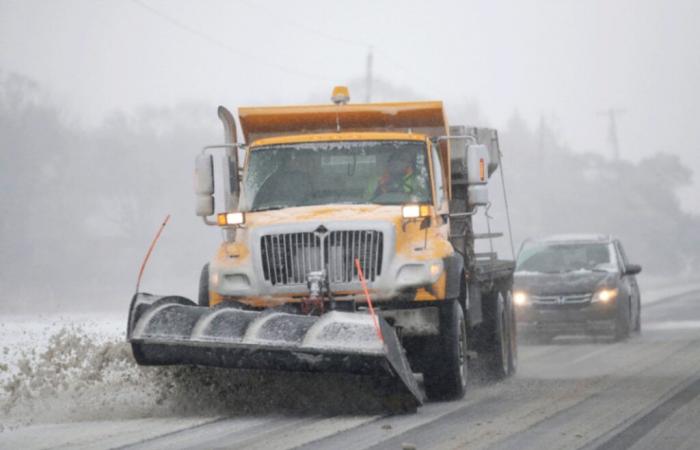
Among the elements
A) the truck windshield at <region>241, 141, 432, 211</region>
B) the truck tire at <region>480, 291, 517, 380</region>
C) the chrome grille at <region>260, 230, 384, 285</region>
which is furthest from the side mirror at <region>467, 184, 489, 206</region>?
the truck tire at <region>480, 291, 517, 380</region>

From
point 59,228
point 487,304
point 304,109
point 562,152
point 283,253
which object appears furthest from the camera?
point 562,152

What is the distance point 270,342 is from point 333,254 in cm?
136

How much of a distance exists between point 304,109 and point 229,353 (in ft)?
11.9

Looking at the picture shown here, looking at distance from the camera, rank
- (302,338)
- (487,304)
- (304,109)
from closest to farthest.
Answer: (302,338)
(304,109)
(487,304)

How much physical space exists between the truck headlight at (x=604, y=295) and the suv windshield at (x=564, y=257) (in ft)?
2.55

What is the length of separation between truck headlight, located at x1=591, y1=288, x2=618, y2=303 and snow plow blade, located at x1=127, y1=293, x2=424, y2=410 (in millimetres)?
10323

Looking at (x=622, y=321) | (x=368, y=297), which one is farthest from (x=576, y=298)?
(x=368, y=297)

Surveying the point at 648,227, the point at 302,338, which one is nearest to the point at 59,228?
the point at 648,227

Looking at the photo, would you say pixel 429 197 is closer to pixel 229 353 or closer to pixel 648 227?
pixel 229 353

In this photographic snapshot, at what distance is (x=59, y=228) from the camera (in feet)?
224

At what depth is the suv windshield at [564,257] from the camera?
69.8 feet

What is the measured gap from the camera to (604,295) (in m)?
20.3

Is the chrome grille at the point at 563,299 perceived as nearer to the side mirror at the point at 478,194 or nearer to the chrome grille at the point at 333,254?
the side mirror at the point at 478,194

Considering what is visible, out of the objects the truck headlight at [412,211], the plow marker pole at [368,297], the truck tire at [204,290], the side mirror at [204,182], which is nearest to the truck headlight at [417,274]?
the plow marker pole at [368,297]
